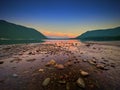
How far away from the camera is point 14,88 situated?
458 centimetres

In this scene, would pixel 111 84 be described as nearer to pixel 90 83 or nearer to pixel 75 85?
pixel 90 83

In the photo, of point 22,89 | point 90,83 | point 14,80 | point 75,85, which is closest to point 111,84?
point 90,83

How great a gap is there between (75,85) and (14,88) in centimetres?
354

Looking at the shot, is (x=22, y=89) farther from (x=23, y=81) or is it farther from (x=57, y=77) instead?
(x=57, y=77)

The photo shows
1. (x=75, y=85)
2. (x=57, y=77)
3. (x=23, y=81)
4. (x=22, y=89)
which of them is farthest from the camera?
(x=57, y=77)

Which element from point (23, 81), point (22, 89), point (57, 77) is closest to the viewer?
point (22, 89)

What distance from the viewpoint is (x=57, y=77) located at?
5828mm

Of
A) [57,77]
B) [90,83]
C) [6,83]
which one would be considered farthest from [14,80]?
[90,83]

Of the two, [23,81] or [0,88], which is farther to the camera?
[23,81]

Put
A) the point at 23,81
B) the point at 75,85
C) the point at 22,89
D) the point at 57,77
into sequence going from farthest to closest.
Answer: the point at 57,77 < the point at 23,81 < the point at 75,85 < the point at 22,89

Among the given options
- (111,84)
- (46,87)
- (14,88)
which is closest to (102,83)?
(111,84)

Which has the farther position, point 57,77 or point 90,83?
point 57,77

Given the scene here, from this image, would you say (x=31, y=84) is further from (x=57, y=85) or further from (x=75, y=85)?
(x=75, y=85)

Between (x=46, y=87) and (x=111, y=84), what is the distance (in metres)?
4.06
